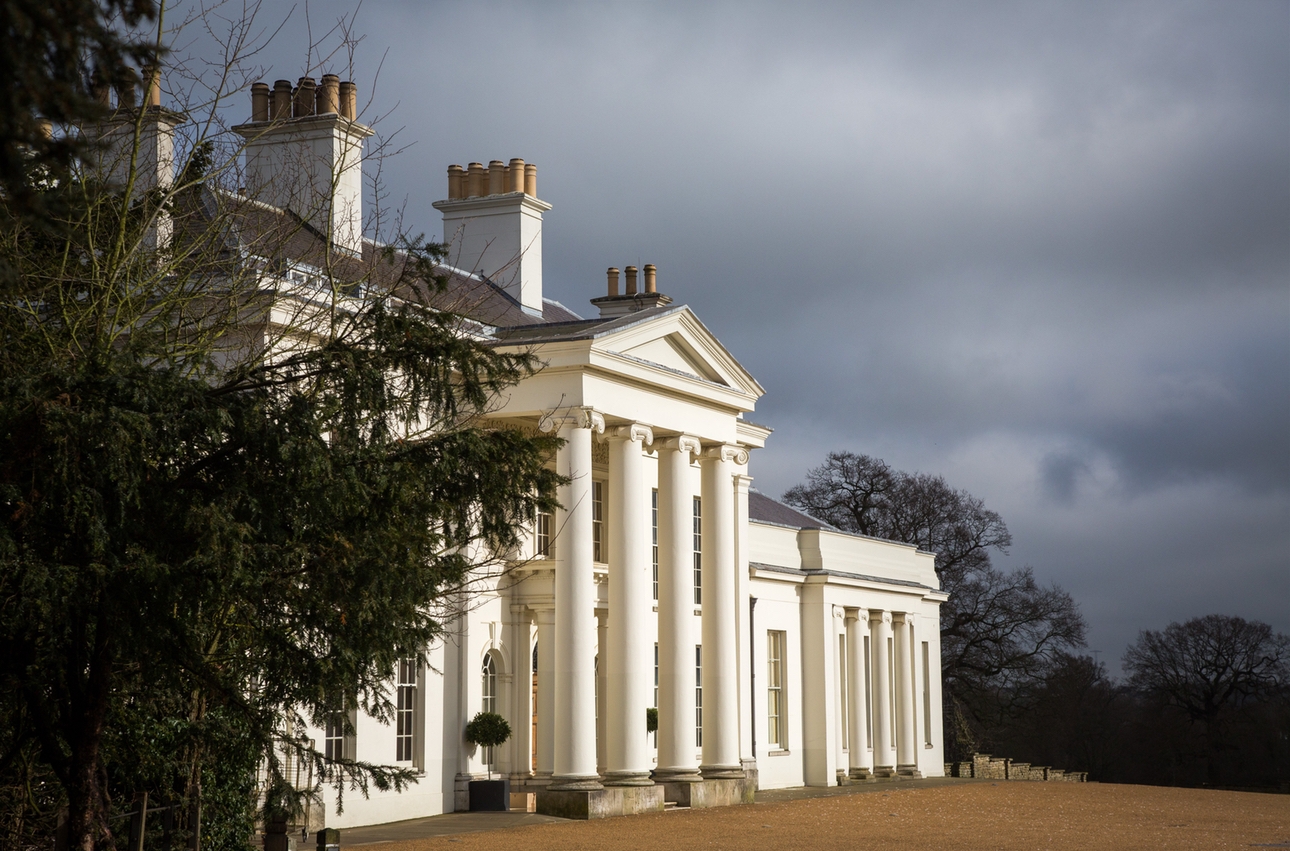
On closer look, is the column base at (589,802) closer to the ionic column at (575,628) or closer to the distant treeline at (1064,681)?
the ionic column at (575,628)

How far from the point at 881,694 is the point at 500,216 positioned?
15860 millimetres

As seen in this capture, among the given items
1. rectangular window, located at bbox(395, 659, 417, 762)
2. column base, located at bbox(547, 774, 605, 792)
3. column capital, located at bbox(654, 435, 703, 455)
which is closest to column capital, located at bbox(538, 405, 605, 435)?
column capital, located at bbox(654, 435, 703, 455)

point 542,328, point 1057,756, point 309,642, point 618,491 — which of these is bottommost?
point 1057,756

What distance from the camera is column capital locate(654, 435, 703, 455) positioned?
89.1ft

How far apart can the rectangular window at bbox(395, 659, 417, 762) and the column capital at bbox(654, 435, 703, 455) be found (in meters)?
6.29

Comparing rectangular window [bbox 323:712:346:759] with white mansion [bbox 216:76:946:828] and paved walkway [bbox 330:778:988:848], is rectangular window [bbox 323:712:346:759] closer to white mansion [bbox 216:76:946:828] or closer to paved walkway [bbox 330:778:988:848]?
white mansion [bbox 216:76:946:828]

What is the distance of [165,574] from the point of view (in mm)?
9328

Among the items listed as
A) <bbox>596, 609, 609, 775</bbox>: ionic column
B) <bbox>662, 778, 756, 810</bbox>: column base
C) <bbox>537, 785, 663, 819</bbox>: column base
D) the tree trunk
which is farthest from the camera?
<bbox>596, 609, 609, 775</bbox>: ionic column

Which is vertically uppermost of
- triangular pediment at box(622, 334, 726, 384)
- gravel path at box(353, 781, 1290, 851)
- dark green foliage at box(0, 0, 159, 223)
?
triangular pediment at box(622, 334, 726, 384)

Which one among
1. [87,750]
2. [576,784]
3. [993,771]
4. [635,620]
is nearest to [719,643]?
[635,620]

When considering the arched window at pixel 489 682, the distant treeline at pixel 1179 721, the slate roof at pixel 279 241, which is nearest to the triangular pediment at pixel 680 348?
the slate roof at pixel 279 241

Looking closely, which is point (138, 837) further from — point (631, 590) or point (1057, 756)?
point (1057, 756)

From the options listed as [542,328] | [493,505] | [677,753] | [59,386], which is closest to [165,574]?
[59,386]

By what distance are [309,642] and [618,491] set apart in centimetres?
1464
